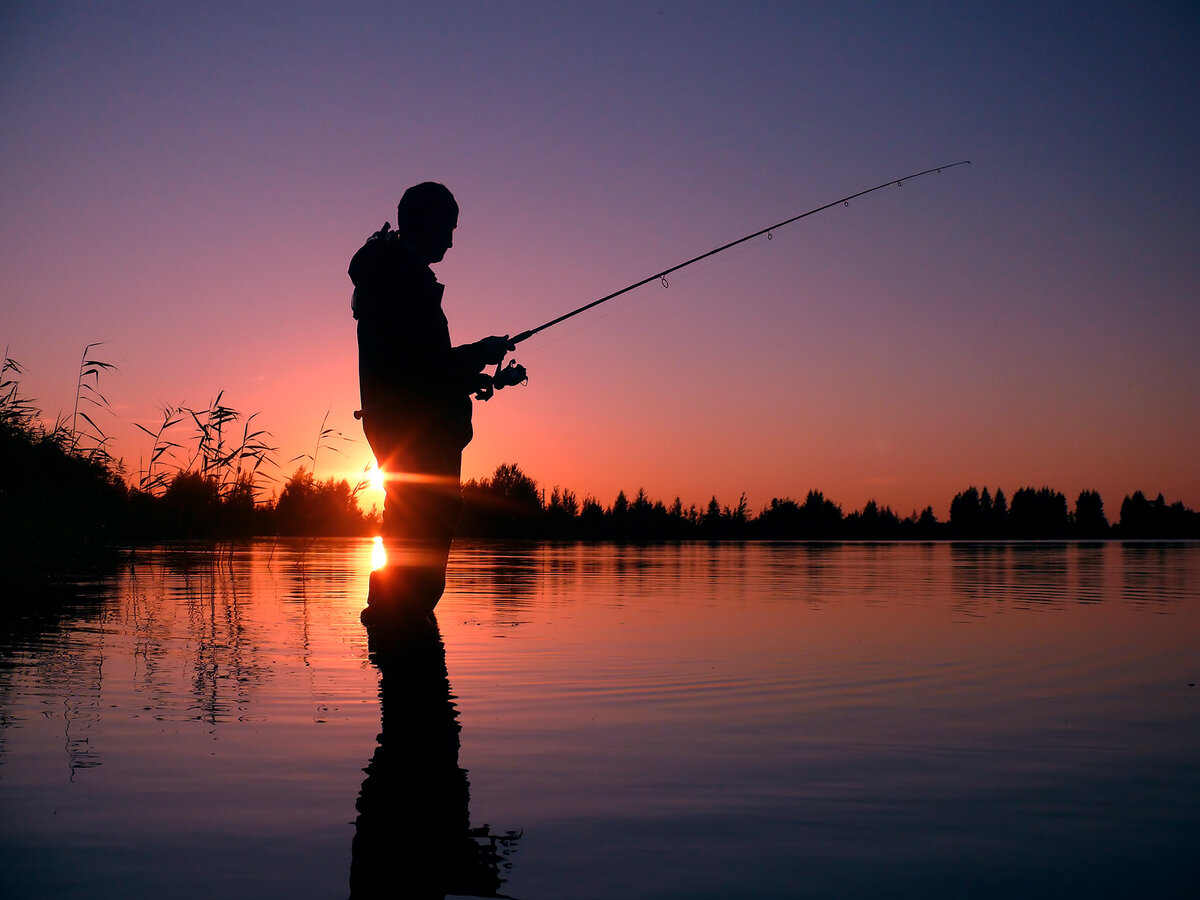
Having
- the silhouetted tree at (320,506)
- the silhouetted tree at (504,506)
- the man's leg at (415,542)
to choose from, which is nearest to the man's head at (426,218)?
the man's leg at (415,542)

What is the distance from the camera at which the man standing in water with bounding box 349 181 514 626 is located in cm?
552

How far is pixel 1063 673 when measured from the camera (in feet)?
15.2

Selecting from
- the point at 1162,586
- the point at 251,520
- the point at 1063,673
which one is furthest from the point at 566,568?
the point at 1063,673

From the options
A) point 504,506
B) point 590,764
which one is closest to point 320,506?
point 590,764

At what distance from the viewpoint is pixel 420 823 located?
2207 mm

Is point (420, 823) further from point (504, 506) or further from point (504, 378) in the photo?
point (504, 506)

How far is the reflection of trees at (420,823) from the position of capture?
1901 millimetres

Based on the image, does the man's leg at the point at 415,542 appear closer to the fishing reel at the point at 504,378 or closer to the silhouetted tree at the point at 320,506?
the fishing reel at the point at 504,378

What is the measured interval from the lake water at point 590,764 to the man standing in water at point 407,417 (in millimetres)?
469

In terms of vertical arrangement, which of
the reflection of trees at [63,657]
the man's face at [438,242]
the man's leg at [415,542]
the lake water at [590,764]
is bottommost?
the lake water at [590,764]

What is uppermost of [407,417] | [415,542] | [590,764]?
[407,417]

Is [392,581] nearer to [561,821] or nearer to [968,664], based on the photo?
[968,664]

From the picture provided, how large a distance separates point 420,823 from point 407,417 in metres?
3.59

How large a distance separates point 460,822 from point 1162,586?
11614 mm
